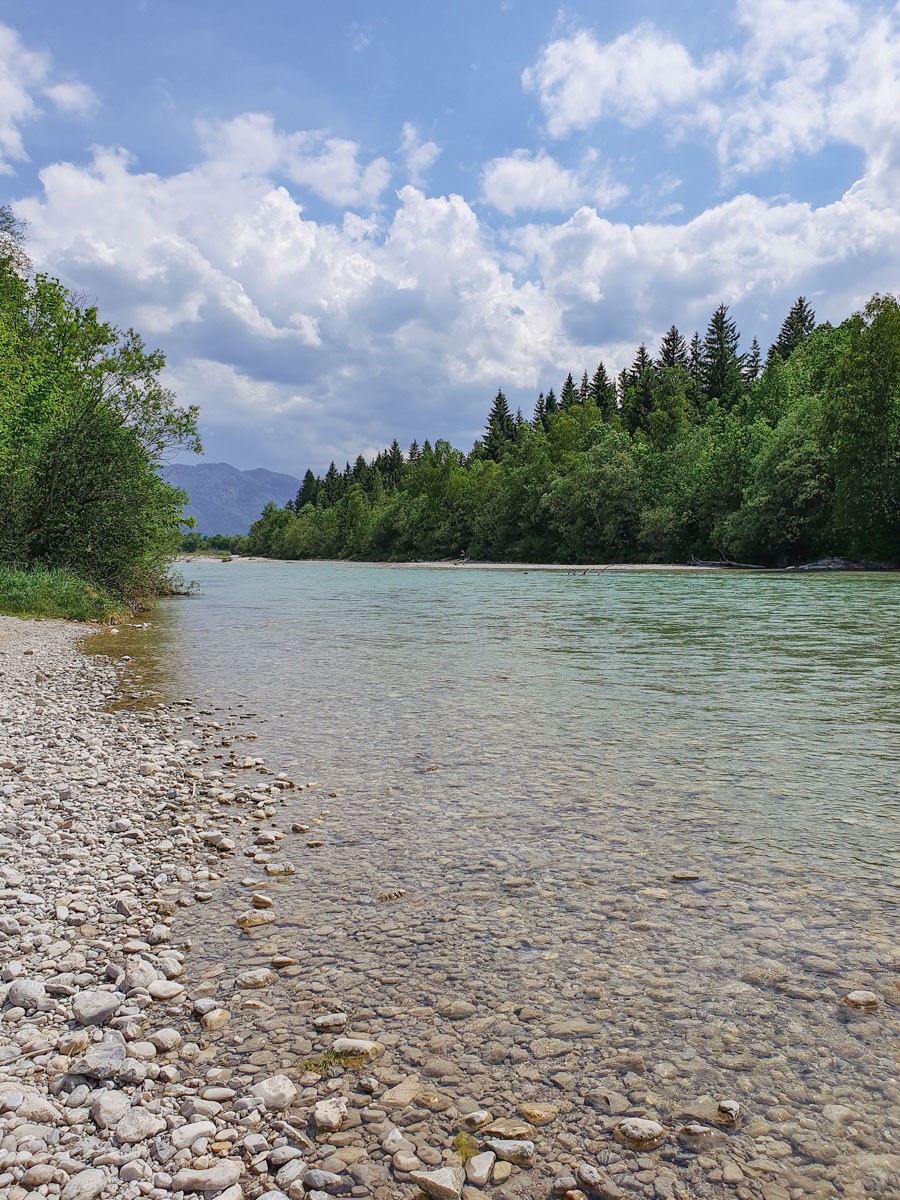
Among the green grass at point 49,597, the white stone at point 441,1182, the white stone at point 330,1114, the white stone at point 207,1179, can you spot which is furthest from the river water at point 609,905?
the green grass at point 49,597

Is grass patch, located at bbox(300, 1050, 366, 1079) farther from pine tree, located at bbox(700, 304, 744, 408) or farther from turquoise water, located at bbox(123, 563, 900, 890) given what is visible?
pine tree, located at bbox(700, 304, 744, 408)

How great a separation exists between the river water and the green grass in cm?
1518

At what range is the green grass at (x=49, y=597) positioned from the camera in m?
27.3

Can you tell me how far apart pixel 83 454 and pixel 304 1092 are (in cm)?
3238

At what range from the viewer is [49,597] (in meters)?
28.2

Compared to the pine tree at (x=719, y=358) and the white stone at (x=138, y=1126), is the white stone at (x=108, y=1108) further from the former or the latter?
the pine tree at (x=719, y=358)

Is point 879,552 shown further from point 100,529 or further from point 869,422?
point 100,529

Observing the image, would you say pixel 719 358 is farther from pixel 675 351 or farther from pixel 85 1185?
pixel 85 1185

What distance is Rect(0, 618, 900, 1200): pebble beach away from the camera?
323cm

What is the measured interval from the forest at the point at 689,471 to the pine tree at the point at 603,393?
402mm

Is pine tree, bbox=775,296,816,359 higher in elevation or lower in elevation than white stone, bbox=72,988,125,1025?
higher

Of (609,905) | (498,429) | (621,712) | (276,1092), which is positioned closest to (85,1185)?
(276,1092)

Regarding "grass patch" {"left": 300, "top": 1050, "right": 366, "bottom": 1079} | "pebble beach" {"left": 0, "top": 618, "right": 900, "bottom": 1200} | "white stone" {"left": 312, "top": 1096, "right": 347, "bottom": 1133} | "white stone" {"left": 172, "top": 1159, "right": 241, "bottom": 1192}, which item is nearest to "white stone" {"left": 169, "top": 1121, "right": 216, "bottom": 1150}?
"pebble beach" {"left": 0, "top": 618, "right": 900, "bottom": 1200}

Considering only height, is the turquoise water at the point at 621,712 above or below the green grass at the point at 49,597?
below
